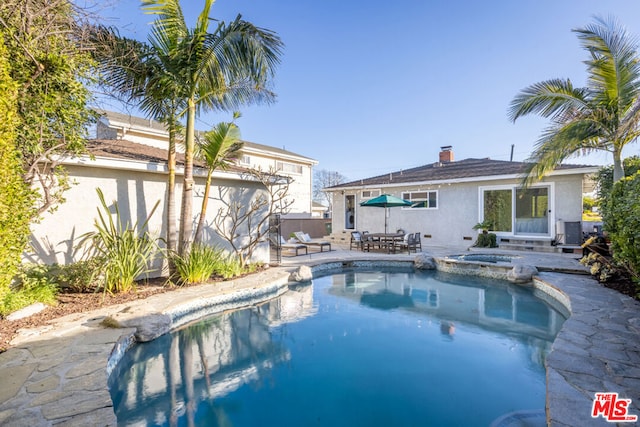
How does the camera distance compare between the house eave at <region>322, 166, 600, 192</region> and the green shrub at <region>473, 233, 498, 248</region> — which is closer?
the house eave at <region>322, 166, 600, 192</region>

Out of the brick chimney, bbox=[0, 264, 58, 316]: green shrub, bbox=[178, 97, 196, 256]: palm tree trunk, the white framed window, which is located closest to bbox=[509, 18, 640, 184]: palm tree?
the white framed window

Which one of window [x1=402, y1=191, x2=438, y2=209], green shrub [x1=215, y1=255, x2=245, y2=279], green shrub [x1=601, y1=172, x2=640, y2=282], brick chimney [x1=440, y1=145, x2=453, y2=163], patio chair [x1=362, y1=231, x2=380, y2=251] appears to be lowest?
green shrub [x1=215, y1=255, x2=245, y2=279]

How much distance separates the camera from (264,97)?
30.6 feet

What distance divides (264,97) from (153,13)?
333cm

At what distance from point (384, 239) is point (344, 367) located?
10478 mm

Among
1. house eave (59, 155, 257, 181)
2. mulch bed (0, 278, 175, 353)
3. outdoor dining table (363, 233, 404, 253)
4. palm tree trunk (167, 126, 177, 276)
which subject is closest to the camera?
mulch bed (0, 278, 175, 353)

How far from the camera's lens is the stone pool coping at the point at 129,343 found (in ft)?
9.86

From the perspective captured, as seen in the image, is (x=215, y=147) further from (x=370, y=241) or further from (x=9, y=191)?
(x=370, y=241)

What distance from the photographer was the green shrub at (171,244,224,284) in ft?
26.4

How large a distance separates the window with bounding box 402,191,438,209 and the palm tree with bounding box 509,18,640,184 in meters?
6.41

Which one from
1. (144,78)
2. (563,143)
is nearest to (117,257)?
(144,78)

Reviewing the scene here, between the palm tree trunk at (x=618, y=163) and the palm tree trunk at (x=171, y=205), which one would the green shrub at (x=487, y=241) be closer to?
the palm tree trunk at (x=618, y=163)

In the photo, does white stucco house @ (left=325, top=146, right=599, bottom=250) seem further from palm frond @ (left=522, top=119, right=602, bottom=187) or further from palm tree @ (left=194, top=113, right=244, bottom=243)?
palm tree @ (left=194, top=113, right=244, bottom=243)

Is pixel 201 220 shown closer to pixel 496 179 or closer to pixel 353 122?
pixel 496 179
